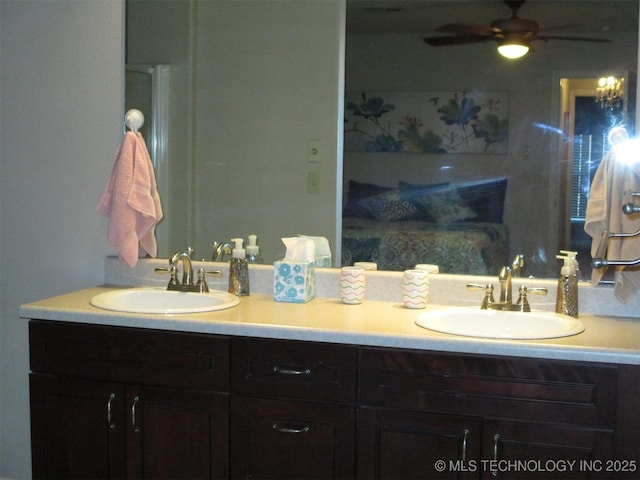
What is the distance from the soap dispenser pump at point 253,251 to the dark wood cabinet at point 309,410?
55 centimetres

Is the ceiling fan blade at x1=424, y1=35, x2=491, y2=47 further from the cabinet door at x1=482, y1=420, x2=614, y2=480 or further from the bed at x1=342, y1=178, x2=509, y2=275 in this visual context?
the cabinet door at x1=482, y1=420, x2=614, y2=480

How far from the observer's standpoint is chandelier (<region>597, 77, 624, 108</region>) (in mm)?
2387

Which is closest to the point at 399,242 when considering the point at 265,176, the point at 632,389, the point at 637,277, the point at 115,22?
the point at 265,176

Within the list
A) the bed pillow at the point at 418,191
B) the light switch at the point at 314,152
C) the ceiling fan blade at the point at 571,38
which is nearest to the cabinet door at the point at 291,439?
the bed pillow at the point at 418,191

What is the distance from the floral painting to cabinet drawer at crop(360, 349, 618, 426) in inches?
30.5

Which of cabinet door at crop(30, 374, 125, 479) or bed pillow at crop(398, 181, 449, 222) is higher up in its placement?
bed pillow at crop(398, 181, 449, 222)

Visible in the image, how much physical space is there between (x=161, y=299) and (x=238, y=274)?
0.28 metres

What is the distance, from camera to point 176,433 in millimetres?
2322

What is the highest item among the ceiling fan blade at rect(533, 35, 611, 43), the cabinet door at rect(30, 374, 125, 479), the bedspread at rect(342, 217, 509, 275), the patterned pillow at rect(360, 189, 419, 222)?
the ceiling fan blade at rect(533, 35, 611, 43)

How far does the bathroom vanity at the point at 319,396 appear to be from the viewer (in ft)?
6.56

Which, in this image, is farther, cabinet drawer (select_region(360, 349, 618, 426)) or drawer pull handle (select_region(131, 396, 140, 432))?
drawer pull handle (select_region(131, 396, 140, 432))

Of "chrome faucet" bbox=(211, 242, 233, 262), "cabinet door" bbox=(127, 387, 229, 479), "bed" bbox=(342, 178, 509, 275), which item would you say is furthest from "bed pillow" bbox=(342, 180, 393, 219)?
"cabinet door" bbox=(127, 387, 229, 479)

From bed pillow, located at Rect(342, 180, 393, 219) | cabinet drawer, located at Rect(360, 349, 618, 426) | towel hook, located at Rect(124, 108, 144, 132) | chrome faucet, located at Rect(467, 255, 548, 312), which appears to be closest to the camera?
cabinet drawer, located at Rect(360, 349, 618, 426)

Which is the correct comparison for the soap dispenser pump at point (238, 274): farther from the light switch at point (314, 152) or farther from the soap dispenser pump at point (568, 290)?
the soap dispenser pump at point (568, 290)
